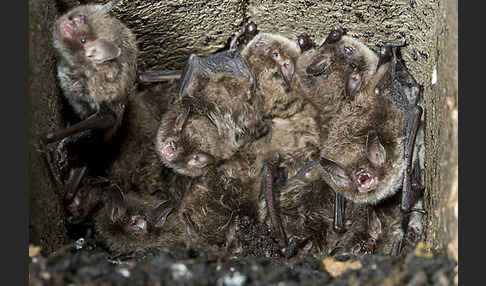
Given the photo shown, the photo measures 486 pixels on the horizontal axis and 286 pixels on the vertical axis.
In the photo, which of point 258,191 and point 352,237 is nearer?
point 352,237

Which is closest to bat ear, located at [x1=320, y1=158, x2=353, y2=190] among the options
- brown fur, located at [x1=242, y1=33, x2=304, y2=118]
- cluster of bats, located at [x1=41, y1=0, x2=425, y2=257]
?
cluster of bats, located at [x1=41, y1=0, x2=425, y2=257]

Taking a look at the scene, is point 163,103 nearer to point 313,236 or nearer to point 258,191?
point 258,191

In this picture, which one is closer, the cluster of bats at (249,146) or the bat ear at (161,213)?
the cluster of bats at (249,146)

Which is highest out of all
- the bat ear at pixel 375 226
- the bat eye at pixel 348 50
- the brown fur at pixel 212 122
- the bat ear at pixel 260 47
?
the bat eye at pixel 348 50

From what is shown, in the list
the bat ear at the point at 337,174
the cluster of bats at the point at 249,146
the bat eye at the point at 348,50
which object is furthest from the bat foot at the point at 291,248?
the bat eye at the point at 348,50

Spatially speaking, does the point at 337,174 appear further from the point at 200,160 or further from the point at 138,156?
the point at 138,156

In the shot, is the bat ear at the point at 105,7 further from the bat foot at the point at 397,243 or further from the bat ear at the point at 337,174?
the bat foot at the point at 397,243

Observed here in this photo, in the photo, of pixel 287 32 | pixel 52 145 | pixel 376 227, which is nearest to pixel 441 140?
pixel 376 227
